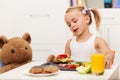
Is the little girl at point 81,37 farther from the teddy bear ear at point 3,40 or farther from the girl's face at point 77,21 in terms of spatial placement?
the teddy bear ear at point 3,40

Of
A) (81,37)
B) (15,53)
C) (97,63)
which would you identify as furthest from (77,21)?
(97,63)

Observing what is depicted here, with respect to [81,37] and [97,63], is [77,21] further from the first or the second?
[97,63]

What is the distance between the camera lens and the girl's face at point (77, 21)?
7.20ft

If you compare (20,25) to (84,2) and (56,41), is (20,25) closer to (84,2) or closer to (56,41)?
(56,41)

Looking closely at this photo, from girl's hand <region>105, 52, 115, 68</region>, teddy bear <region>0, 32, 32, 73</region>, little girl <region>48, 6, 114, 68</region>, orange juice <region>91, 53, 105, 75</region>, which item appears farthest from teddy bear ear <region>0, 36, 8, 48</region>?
orange juice <region>91, 53, 105, 75</region>

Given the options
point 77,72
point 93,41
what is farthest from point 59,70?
point 93,41

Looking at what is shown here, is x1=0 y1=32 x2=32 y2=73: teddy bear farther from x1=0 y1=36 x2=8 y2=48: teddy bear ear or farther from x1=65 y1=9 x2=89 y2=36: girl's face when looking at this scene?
x1=65 y1=9 x2=89 y2=36: girl's face

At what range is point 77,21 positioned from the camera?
222 centimetres

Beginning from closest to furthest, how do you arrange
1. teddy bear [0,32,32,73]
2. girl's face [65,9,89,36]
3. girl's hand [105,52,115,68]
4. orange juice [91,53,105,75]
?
1. orange juice [91,53,105,75]
2. girl's hand [105,52,115,68]
3. teddy bear [0,32,32,73]
4. girl's face [65,9,89,36]

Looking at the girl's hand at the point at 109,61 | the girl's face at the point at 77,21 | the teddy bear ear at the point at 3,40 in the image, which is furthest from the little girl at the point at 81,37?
the teddy bear ear at the point at 3,40

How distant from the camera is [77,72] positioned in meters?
1.50

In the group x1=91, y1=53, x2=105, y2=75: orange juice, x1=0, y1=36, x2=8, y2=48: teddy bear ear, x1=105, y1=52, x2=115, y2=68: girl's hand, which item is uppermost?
x1=0, y1=36, x2=8, y2=48: teddy bear ear

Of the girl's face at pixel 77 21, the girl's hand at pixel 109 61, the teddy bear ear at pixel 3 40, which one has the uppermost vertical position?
the girl's face at pixel 77 21

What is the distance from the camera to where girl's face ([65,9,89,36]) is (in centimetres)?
219
